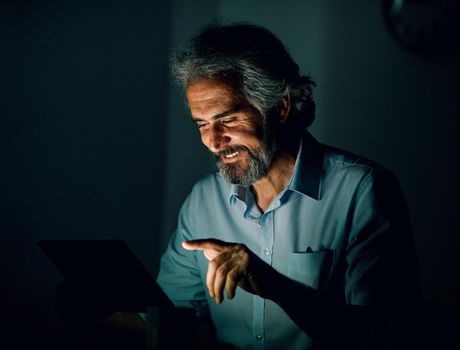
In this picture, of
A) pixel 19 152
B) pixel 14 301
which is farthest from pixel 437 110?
pixel 14 301

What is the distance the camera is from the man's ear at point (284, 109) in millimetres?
1387

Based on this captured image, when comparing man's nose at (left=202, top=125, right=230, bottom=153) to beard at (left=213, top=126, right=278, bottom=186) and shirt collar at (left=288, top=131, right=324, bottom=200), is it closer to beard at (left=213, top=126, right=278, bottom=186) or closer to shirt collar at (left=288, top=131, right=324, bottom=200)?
beard at (left=213, top=126, right=278, bottom=186)

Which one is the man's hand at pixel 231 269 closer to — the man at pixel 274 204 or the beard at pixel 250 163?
the man at pixel 274 204

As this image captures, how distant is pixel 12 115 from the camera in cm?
140

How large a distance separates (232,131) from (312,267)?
397 millimetres

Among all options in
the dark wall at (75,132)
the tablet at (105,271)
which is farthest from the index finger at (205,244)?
the dark wall at (75,132)

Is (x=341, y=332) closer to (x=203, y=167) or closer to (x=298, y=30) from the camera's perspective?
(x=203, y=167)

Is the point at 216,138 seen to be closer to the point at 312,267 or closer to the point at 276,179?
the point at 276,179

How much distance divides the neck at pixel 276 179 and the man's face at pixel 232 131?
0.16 ft

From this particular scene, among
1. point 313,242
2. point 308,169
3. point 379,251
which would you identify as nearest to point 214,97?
point 308,169

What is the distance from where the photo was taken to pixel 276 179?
1.37 metres

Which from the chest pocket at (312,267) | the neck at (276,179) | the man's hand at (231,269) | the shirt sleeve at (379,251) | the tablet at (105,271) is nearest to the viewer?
the man's hand at (231,269)

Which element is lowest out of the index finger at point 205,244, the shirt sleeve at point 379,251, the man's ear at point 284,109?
the shirt sleeve at point 379,251

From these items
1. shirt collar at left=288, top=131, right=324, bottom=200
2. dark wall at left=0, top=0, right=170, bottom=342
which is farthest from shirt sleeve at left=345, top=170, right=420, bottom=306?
dark wall at left=0, top=0, right=170, bottom=342
